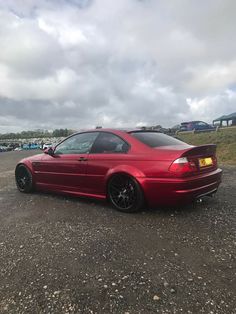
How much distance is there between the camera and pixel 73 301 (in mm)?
2264

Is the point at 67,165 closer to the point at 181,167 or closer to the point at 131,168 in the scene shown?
the point at 131,168

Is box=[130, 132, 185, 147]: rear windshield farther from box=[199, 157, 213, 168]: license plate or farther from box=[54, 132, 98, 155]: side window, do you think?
box=[54, 132, 98, 155]: side window

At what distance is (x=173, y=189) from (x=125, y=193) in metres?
0.84

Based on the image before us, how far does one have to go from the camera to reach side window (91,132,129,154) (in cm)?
468

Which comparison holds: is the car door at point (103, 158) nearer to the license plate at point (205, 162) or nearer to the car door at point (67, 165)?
the car door at point (67, 165)

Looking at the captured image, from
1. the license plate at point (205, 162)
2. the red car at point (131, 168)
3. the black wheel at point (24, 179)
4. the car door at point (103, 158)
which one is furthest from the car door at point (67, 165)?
the license plate at point (205, 162)

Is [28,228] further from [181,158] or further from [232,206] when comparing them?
[232,206]

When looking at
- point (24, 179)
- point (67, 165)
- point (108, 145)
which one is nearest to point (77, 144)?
point (67, 165)

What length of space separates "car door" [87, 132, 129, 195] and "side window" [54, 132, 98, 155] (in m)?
0.17

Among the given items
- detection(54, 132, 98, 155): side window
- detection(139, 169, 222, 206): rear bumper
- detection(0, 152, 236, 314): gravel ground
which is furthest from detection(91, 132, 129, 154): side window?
detection(0, 152, 236, 314): gravel ground

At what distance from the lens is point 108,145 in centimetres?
490

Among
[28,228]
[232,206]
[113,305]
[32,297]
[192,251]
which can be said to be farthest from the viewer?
[232,206]

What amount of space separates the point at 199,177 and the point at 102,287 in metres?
2.39

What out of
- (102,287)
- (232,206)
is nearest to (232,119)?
(232,206)
